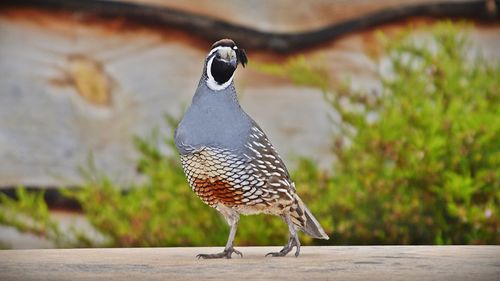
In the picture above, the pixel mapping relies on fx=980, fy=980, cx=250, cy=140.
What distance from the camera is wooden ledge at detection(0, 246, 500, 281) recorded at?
6.87 feet

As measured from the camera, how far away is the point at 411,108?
3.93m

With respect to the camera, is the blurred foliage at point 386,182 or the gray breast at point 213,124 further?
the blurred foliage at point 386,182

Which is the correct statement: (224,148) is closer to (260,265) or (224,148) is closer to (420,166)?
(260,265)

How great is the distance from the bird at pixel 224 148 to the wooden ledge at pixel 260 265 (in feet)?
0.51

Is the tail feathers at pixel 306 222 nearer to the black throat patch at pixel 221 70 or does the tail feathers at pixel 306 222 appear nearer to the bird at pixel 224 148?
the bird at pixel 224 148

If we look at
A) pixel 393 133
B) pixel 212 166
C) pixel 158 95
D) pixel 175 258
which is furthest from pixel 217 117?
pixel 158 95

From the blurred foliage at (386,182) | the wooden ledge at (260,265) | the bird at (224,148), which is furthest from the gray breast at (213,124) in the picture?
the blurred foliage at (386,182)

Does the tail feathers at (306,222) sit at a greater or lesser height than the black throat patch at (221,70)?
lesser

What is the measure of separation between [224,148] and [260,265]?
1.00ft

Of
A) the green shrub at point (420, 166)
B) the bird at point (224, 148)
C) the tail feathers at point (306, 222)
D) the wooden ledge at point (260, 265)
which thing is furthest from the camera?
the green shrub at point (420, 166)

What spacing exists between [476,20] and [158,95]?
161 centimetres

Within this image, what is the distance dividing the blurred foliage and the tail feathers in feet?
3.30

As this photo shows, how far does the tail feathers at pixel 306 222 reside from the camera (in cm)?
266

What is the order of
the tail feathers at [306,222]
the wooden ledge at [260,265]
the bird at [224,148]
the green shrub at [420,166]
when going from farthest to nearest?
the green shrub at [420,166] → the tail feathers at [306,222] → the bird at [224,148] → the wooden ledge at [260,265]
